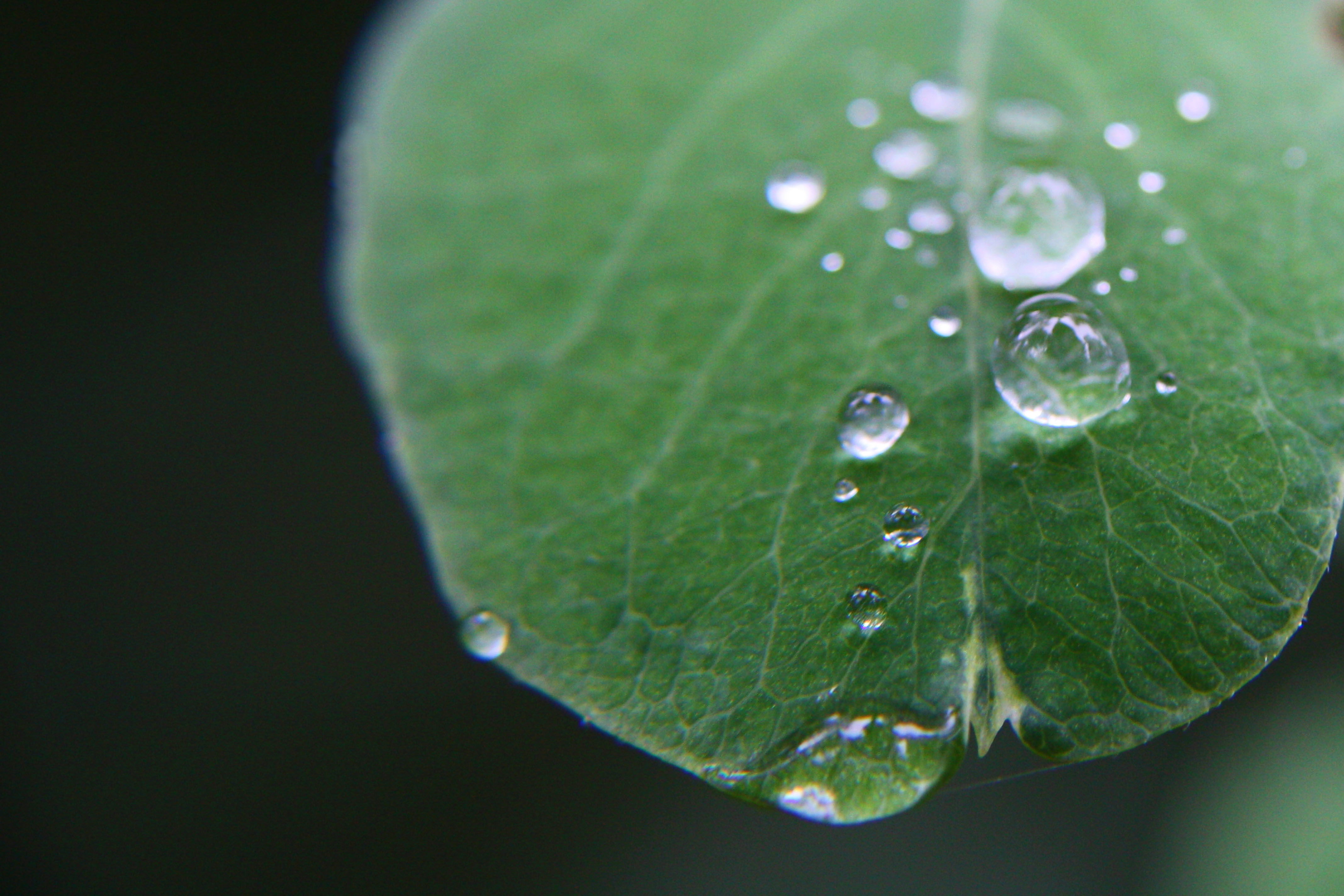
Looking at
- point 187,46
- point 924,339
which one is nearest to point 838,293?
point 924,339

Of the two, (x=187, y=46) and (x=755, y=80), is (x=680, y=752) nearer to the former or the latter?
(x=755, y=80)

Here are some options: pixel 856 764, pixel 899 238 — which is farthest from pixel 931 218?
pixel 856 764

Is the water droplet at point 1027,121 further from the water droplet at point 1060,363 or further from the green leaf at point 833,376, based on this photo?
the water droplet at point 1060,363

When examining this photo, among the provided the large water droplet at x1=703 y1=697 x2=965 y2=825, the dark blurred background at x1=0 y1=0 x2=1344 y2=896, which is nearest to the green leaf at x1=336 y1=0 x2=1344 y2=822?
the large water droplet at x1=703 y1=697 x2=965 y2=825

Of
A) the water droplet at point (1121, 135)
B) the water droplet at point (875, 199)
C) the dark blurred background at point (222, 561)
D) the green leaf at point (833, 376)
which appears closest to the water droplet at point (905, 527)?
the green leaf at point (833, 376)

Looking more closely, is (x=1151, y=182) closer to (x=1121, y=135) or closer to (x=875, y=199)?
(x=1121, y=135)

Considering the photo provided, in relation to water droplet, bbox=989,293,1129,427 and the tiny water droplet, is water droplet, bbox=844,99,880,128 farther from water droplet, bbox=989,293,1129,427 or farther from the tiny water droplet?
water droplet, bbox=989,293,1129,427

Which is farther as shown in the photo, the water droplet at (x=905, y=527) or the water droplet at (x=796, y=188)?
the water droplet at (x=796, y=188)
